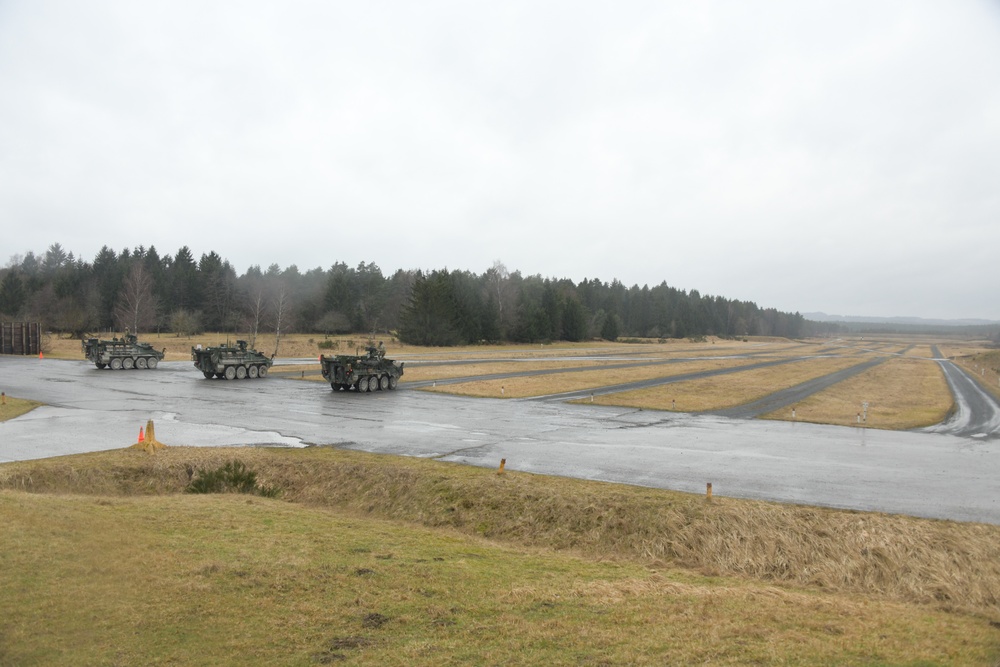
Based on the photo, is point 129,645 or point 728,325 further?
point 728,325

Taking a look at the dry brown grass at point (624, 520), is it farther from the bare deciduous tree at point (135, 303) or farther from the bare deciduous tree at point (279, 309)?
the bare deciduous tree at point (135, 303)

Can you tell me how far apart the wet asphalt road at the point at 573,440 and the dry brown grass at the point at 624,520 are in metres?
1.73

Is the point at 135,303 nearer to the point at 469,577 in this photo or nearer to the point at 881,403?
the point at 881,403

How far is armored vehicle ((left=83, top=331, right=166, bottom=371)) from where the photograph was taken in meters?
42.1

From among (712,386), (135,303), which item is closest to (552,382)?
(712,386)

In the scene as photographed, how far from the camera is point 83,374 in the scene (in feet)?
126

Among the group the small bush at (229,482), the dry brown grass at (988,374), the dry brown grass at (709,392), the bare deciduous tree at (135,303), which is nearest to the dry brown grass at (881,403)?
the dry brown grass at (988,374)

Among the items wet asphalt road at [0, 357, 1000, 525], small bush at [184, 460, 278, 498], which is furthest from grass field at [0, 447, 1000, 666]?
wet asphalt road at [0, 357, 1000, 525]

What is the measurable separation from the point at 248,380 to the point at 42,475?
25.3 metres

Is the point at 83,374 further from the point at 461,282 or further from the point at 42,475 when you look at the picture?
the point at 461,282

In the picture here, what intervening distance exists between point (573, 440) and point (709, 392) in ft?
63.5

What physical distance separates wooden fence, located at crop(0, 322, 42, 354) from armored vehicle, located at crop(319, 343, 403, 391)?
3671 cm

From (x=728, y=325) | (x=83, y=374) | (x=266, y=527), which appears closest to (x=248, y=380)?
(x=83, y=374)

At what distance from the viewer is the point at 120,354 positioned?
1676 inches
